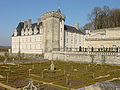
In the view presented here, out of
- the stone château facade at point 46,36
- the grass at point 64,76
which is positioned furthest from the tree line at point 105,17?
the grass at point 64,76

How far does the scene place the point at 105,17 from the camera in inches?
2402

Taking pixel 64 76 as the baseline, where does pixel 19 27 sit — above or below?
above

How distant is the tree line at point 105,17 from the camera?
60.5 metres

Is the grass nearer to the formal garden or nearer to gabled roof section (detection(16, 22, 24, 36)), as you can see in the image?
the formal garden

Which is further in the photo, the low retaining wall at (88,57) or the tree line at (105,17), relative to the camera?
the tree line at (105,17)

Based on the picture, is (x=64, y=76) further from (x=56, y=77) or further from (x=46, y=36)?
(x=46, y=36)

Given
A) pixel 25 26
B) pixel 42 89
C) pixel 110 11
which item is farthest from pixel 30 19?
pixel 42 89

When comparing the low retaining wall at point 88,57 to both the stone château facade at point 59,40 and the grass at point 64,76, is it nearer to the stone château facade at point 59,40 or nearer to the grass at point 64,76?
the stone château facade at point 59,40

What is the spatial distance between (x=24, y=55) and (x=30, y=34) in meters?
6.69

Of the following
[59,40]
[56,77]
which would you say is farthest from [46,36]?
[56,77]

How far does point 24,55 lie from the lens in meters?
60.0

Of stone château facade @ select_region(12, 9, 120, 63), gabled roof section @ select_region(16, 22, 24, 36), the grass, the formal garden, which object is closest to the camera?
the formal garden

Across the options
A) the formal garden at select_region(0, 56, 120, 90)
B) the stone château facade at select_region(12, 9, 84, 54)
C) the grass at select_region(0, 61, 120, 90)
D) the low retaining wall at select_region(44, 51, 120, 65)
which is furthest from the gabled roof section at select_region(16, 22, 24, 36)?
the formal garden at select_region(0, 56, 120, 90)

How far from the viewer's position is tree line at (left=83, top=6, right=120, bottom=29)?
60.5 metres
